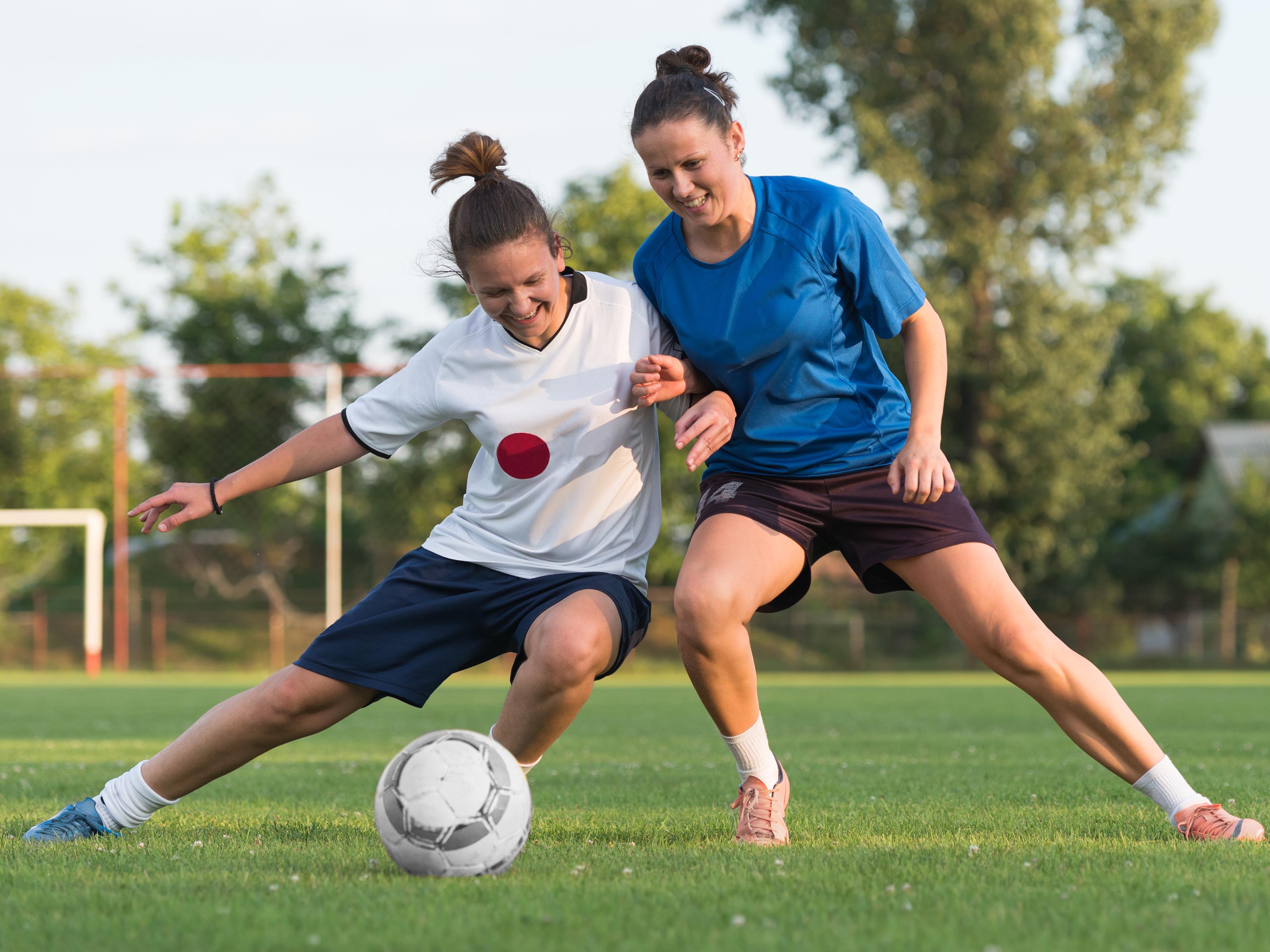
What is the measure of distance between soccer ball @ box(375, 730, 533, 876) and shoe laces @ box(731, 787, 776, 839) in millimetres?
769

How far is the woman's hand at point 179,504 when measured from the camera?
12.5 feet

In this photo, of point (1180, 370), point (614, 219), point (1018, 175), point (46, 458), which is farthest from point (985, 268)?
point (1180, 370)

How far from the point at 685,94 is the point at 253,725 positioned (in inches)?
86.9

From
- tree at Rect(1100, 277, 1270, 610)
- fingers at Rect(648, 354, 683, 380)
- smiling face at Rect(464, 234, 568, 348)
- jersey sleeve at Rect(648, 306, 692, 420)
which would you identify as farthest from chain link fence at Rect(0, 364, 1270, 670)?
fingers at Rect(648, 354, 683, 380)

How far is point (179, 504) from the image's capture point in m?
3.98

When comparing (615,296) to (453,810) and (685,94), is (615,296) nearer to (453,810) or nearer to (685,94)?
(685,94)

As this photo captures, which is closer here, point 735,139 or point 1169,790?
point 1169,790

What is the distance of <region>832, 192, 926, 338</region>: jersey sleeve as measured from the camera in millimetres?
3953

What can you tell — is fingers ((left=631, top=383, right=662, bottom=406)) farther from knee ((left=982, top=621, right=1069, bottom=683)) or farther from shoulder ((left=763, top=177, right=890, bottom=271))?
knee ((left=982, top=621, right=1069, bottom=683))

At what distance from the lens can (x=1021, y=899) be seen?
2.79 m

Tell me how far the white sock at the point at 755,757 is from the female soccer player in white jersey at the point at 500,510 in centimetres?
44

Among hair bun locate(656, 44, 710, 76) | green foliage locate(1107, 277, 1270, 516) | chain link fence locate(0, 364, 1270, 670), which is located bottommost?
chain link fence locate(0, 364, 1270, 670)

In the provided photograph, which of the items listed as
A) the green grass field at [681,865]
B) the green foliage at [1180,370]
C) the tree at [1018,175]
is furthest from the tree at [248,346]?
the green foliage at [1180,370]

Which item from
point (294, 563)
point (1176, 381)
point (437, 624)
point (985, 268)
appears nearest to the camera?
point (437, 624)
